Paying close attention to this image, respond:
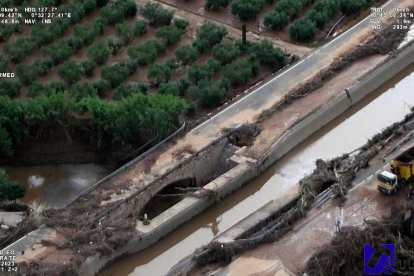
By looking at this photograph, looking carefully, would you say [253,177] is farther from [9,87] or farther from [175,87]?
[9,87]

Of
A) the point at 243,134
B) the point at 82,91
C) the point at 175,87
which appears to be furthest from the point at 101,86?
the point at 243,134

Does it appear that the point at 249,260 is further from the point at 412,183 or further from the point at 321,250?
the point at 412,183

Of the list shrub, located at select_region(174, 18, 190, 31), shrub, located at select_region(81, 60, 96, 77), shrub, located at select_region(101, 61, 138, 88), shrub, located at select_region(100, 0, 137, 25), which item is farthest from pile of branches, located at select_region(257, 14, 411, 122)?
shrub, located at select_region(100, 0, 137, 25)

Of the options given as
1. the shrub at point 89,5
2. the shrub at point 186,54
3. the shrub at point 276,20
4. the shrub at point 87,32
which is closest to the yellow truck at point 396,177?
the shrub at point 186,54

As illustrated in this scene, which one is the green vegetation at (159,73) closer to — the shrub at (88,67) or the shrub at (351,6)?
the shrub at (88,67)

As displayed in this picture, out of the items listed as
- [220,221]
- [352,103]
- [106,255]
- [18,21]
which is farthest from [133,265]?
[18,21]

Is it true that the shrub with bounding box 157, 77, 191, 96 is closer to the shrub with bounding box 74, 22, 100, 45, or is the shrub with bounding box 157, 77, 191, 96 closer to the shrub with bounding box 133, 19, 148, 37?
the shrub with bounding box 133, 19, 148, 37
